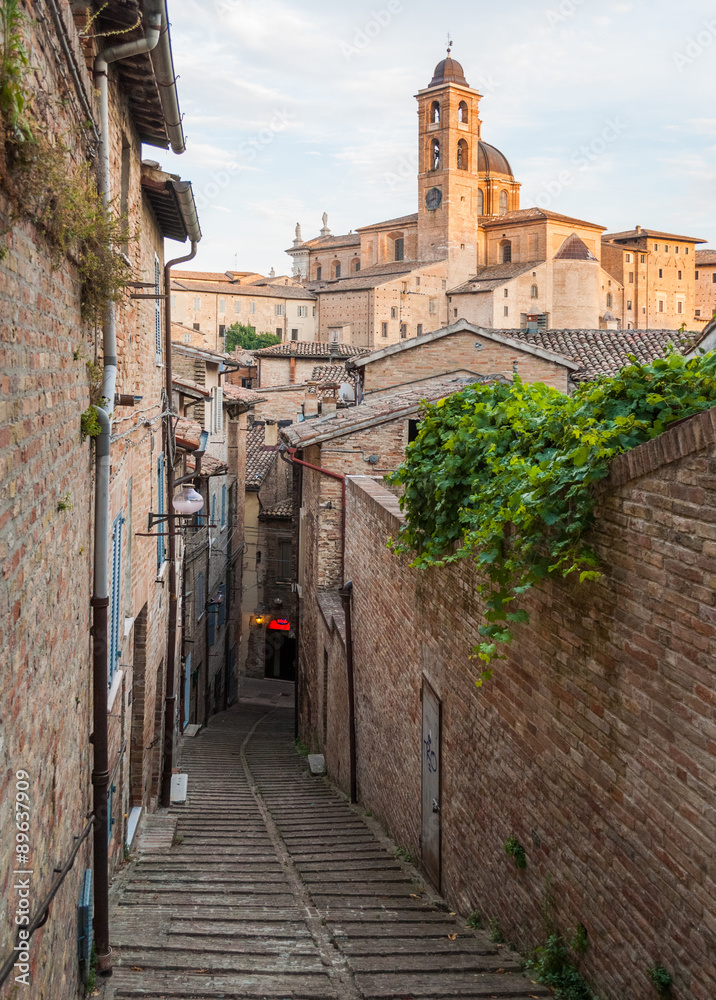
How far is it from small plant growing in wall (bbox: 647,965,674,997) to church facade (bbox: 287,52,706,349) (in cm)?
6563

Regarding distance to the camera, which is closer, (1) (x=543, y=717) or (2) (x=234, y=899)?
(1) (x=543, y=717)

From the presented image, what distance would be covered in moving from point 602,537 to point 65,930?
3304 millimetres

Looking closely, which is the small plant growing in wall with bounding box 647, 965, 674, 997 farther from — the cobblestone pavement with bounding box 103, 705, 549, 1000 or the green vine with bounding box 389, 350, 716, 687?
the green vine with bounding box 389, 350, 716, 687

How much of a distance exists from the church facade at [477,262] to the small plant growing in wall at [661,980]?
65.6 m

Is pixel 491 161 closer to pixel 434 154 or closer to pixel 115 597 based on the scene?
pixel 434 154

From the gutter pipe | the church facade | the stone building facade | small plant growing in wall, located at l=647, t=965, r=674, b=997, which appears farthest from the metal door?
the church facade

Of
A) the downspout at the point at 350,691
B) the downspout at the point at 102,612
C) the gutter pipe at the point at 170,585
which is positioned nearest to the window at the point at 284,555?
the gutter pipe at the point at 170,585

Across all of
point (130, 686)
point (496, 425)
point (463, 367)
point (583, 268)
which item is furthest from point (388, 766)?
point (583, 268)

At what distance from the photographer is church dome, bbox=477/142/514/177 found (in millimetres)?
87000

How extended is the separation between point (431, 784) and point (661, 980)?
3963 millimetres

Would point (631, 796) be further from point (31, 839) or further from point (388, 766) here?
point (388, 766)

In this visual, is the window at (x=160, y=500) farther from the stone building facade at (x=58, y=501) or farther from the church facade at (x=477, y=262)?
the church facade at (x=477, y=262)

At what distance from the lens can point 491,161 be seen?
87.3 metres

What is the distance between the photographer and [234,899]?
279 inches
